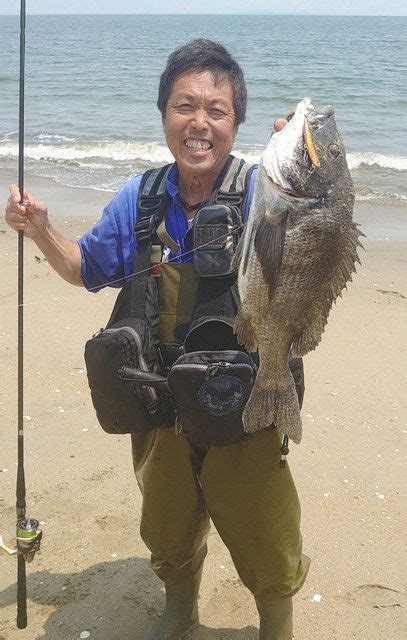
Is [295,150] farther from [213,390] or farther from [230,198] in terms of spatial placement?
[213,390]

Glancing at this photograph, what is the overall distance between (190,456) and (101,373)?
512mm

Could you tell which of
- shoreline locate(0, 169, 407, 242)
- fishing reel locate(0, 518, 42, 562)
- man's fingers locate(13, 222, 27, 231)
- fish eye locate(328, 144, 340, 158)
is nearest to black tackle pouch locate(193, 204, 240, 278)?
fish eye locate(328, 144, 340, 158)

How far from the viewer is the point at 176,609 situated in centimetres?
330

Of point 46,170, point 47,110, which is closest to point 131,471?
point 46,170

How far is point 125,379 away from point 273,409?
1.82 ft

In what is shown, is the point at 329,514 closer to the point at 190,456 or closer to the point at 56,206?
the point at 190,456

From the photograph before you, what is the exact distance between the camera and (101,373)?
276cm

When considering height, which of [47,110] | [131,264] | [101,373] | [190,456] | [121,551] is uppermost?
[131,264]

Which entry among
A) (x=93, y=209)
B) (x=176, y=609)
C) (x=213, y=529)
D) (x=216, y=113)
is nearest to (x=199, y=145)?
(x=216, y=113)

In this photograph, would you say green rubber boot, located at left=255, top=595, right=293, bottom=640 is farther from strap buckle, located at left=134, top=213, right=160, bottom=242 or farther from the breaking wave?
the breaking wave

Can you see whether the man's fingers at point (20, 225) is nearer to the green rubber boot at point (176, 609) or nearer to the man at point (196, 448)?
the man at point (196, 448)

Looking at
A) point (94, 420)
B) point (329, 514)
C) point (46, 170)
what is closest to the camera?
point (329, 514)

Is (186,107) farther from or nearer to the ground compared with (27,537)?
farther from the ground

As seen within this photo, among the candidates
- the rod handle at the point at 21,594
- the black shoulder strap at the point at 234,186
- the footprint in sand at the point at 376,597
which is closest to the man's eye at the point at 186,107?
the black shoulder strap at the point at 234,186
